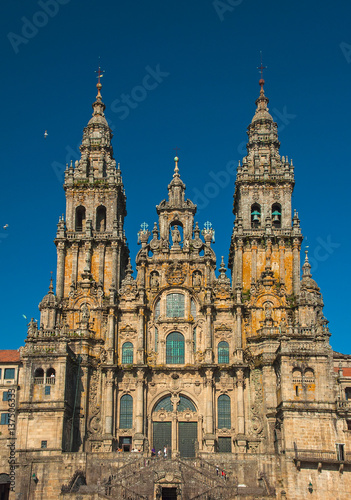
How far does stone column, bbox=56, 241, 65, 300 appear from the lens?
64.6 meters

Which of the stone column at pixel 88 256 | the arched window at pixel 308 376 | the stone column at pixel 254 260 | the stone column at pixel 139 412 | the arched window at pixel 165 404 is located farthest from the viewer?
the stone column at pixel 88 256

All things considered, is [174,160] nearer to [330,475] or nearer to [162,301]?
[162,301]

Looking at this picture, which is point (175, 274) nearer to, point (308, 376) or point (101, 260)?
point (101, 260)

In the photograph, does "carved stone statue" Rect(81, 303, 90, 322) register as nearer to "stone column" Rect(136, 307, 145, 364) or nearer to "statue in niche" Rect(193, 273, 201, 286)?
"stone column" Rect(136, 307, 145, 364)

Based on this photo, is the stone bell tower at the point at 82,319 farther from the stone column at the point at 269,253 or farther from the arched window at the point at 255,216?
the stone column at the point at 269,253

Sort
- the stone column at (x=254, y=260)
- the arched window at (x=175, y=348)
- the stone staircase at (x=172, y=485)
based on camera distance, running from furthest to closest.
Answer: the stone column at (x=254, y=260), the arched window at (x=175, y=348), the stone staircase at (x=172, y=485)

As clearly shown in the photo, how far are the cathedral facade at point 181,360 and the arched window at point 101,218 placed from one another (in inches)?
5.8

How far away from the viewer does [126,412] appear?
60.8 m

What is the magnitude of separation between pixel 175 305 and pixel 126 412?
35.7ft

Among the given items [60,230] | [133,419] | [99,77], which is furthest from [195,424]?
[99,77]

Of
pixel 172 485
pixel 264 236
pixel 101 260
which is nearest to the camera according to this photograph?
pixel 172 485

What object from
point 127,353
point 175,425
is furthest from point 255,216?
point 175,425

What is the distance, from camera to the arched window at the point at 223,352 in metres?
62.1

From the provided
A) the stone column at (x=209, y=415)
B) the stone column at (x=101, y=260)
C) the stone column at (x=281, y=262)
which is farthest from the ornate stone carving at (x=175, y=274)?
the stone column at (x=209, y=415)
